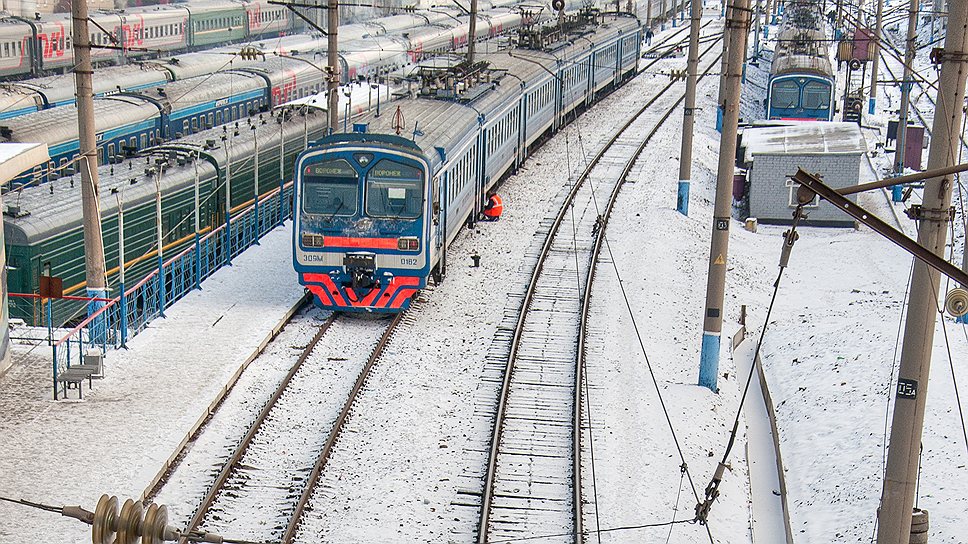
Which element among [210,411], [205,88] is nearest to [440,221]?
[210,411]

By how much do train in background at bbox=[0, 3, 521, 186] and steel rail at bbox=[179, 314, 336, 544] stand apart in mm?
4055

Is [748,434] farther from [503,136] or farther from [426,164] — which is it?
[503,136]

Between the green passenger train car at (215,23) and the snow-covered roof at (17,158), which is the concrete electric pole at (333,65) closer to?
the snow-covered roof at (17,158)

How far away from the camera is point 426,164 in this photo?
18844mm

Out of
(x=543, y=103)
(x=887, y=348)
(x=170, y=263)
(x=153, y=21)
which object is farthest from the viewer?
(x=153, y=21)

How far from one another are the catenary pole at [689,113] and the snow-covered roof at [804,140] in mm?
3250

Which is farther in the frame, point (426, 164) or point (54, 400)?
point (426, 164)

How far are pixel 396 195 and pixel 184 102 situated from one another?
11087 mm

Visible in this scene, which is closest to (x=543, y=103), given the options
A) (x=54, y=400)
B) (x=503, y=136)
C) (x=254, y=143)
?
(x=503, y=136)

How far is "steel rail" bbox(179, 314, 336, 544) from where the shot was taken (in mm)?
12250

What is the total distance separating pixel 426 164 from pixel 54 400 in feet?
21.3

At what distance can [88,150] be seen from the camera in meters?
15.3

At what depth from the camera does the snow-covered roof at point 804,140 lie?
30595mm

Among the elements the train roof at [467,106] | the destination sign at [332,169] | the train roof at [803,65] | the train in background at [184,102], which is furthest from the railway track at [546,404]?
the train roof at [803,65]
